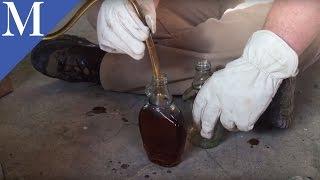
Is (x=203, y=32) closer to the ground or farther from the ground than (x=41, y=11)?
closer to the ground

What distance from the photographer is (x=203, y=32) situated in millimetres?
1038

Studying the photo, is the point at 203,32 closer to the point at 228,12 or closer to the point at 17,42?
the point at 228,12

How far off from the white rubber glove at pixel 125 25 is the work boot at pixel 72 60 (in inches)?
12.5

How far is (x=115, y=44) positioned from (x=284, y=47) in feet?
1.00

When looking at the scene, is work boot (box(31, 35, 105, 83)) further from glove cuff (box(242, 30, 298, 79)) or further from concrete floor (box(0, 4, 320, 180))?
glove cuff (box(242, 30, 298, 79))

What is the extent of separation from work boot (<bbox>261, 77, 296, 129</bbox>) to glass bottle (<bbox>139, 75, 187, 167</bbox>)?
22 centimetres

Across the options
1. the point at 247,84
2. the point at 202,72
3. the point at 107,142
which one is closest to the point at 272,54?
the point at 247,84

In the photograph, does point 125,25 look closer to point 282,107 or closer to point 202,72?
point 202,72

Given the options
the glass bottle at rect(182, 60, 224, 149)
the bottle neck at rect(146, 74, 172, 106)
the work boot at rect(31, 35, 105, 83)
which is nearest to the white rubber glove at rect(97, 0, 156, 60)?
the bottle neck at rect(146, 74, 172, 106)

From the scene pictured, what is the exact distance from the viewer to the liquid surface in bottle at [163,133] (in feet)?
2.88

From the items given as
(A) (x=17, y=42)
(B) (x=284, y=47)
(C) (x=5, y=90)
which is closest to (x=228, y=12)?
(B) (x=284, y=47)

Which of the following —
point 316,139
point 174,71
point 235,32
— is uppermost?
point 235,32

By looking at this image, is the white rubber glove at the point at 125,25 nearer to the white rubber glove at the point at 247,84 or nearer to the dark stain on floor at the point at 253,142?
the white rubber glove at the point at 247,84

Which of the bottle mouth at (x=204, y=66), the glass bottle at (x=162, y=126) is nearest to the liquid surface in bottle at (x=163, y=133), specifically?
the glass bottle at (x=162, y=126)
